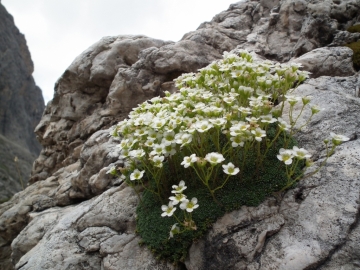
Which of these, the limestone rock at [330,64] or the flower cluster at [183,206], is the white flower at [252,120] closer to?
the flower cluster at [183,206]

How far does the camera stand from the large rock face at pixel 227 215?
3145mm

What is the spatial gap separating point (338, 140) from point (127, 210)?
122 inches

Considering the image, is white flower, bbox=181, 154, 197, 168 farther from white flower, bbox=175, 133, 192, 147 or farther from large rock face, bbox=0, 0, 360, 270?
large rock face, bbox=0, 0, 360, 270

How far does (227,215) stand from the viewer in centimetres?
349

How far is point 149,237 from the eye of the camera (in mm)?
3766

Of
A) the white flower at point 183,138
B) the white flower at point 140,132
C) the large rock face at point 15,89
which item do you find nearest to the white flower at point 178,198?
the white flower at point 183,138

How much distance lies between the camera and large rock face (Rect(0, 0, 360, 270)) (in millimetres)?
3145

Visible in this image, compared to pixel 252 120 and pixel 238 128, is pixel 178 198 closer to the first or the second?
pixel 238 128

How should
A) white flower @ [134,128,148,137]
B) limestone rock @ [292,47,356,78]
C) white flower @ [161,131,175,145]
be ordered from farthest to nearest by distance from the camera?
limestone rock @ [292,47,356,78] → white flower @ [134,128,148,137] → white flower @ [161,131,175,145]

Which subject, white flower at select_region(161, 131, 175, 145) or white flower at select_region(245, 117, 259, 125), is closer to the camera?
white flower at select_region(245, 117, 259, 125)

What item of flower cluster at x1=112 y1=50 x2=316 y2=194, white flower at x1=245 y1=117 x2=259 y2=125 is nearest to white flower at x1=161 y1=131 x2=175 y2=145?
flower cluster at x1=112 y1=50 x2=316 y2=194

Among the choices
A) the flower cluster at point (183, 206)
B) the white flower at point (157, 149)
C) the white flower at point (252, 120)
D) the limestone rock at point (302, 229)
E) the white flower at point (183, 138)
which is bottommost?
the limestone rock at point (302, 229)

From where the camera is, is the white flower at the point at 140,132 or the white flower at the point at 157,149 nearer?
the white flower at the point at 157,149

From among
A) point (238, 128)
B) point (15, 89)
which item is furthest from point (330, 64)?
point (15, 89)
